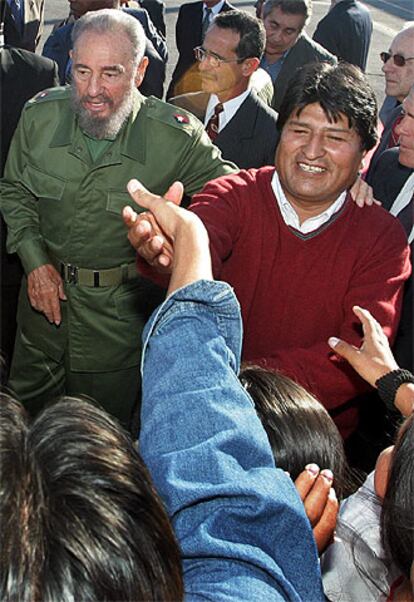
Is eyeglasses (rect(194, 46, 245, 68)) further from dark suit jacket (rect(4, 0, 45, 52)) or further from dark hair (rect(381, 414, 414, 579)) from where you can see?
dark hair (rect(381, 414, 414, 579))

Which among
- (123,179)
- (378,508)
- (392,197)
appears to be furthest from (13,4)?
(378,508)

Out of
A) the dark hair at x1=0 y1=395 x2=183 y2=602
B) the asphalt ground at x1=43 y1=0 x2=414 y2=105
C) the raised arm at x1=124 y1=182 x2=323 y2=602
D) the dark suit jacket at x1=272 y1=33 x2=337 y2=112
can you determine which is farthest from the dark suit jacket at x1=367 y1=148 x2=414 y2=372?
the asphalt ground at x1=43 y1=0 x2=414 y2=105

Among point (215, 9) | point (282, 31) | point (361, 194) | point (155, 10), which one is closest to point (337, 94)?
point (361, 194)

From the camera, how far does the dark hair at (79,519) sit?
30.2 inches

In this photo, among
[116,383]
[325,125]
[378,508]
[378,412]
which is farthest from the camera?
[116,383]

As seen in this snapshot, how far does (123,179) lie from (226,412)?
207cm

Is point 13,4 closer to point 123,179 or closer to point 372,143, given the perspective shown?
point 123,179

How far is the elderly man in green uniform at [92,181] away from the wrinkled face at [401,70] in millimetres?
1626

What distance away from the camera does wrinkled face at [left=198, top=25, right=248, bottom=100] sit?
3.82 metres

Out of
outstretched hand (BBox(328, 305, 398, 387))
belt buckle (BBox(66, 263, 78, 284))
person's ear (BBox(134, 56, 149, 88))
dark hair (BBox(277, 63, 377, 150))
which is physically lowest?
belt buckle (BBox(66, 263, 78, 284))

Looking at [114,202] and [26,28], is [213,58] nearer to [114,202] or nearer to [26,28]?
[114,202]

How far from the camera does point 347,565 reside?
4.40ft

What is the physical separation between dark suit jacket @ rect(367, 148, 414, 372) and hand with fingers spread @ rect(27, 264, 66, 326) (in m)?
1.20

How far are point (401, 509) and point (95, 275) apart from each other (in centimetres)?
202
